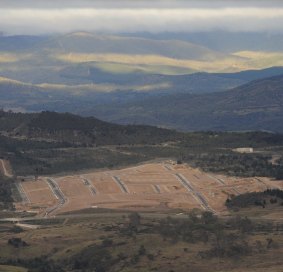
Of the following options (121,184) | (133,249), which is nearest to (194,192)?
(121,184)

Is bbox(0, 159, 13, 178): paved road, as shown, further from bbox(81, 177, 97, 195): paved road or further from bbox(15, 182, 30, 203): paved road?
bbox(81, 177, 97, 195): paved road

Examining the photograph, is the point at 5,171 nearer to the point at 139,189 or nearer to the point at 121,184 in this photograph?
the point at 121,184

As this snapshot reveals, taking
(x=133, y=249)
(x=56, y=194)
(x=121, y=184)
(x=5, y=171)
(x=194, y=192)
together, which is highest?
(x=5, y=171)

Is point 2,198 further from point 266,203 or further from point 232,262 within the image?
point 232,262

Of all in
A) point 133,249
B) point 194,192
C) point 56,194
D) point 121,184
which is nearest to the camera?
point 133,249

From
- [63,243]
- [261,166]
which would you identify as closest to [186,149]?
[261,166]

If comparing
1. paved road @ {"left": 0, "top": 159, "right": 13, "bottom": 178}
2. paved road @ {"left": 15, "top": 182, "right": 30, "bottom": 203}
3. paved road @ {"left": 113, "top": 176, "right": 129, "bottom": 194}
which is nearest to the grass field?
paved road @ {"left": 15, "top": 182, "right": 30, "bottom": 203}

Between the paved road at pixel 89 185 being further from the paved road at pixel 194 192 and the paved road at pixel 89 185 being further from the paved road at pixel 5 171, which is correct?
the paved road at pixel 194 192

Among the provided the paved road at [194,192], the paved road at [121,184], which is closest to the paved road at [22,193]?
the paved road at [121,184]
